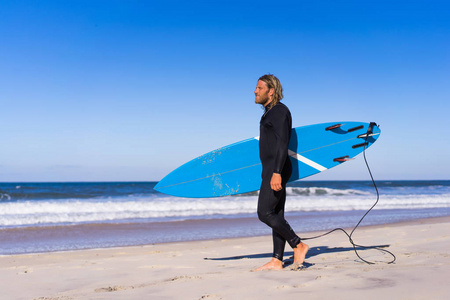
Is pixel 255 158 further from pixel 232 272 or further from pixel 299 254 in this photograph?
pixel 232 272

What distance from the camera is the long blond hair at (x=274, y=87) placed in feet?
10.3

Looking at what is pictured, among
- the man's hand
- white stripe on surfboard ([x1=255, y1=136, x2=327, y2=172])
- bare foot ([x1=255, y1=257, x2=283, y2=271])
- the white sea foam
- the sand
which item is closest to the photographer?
the sand

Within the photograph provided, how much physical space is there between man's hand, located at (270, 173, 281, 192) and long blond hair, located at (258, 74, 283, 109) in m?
0.56

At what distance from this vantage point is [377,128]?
4.06 m

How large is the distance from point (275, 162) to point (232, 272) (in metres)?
0.88

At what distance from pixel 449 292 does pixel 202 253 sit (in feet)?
9.29

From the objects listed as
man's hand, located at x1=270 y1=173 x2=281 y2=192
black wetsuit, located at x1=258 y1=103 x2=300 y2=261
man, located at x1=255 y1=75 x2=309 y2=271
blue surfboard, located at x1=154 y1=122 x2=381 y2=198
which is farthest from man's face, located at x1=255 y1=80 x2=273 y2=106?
blue surfboard, located at x1=154 y1=122 x2=381 y2=198

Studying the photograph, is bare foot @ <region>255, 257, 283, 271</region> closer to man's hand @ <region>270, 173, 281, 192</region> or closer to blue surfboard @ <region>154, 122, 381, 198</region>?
man's hand @ <region>270, 173, 281, 192</region>

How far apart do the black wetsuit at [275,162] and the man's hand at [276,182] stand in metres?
0.03

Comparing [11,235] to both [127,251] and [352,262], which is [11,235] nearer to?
[127,251]

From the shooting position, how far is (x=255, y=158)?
4.05 m

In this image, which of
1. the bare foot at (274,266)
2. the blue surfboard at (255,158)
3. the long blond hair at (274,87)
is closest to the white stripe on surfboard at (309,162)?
the blue surfboard at (255,158)

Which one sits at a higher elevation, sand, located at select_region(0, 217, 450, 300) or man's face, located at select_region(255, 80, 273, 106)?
man's face, located at select_region(255, 80, 273, 106)

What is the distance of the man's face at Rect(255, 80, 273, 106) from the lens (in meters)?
3.15
